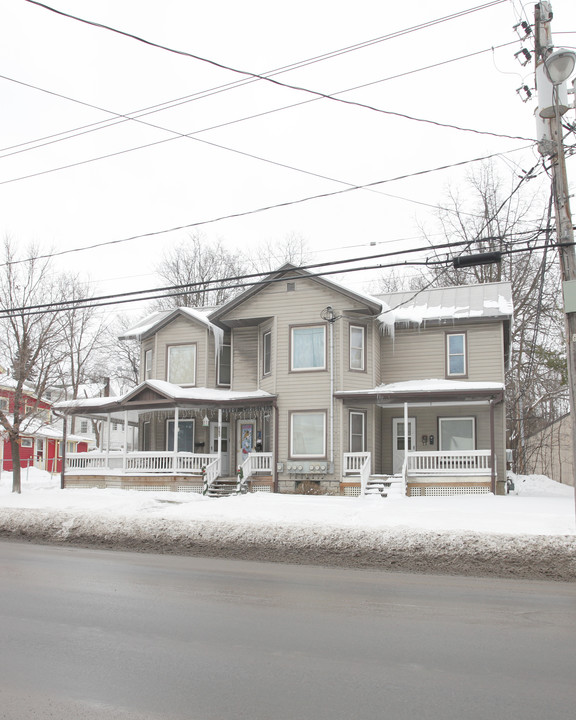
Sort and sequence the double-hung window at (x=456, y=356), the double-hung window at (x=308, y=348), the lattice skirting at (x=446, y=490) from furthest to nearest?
the double-hung window at (x=456, y=356) → the double-hung window at (x=308, y=348) → the lattice skirting at (x=446, y=490)

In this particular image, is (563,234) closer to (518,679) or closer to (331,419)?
(518,679)

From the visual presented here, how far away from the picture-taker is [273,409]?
80.3 ft

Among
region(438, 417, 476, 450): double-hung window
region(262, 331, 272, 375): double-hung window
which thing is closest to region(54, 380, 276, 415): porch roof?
region(262, 331, 272, 375): double-hung window

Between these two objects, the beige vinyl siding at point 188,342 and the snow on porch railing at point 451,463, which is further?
the beige vinyl siding at point 188,342

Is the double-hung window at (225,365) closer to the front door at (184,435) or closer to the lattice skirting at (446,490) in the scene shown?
the front door at (184,435)

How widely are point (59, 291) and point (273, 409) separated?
12657 mm

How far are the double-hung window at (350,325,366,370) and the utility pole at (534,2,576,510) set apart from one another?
1179cm

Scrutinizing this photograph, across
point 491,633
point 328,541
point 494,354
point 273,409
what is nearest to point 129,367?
point 273,409

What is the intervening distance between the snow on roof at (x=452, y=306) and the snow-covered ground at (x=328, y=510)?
23.1ft

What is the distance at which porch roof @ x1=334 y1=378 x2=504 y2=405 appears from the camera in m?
22.0

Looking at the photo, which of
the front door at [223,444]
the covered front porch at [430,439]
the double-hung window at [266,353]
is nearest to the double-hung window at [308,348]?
the double-hung window at [266,353]

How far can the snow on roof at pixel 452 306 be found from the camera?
80.1 ft

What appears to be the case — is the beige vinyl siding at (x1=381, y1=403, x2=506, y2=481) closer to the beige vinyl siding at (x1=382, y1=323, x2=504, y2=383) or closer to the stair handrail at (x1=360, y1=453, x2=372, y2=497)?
the beige vinyl siding at (x1=382, y1=323, x2=504, y2=383)

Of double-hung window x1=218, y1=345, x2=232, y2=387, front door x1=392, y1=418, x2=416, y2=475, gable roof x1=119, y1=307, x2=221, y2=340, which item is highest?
gable roof x1=119, y1=307, x2=221, y2=340
